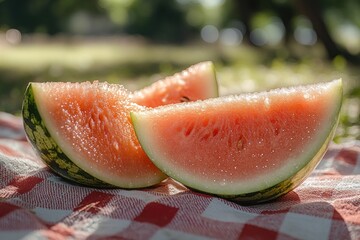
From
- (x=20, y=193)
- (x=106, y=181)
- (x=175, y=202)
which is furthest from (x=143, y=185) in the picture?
(x=20, y=193)

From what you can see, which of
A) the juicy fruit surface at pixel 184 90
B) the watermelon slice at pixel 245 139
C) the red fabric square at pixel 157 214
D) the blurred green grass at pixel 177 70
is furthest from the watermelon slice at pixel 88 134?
the blurred green grass at pixel 177 70

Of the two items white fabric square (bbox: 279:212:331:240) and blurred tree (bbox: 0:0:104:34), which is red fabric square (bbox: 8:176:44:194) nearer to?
white fabric square (bbox: 279:212:331:240)

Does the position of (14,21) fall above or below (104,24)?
above

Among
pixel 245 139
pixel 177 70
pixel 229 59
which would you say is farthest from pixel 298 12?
pixel 245 139

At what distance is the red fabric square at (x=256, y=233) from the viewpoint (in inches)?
63.9

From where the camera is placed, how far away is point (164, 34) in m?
38.1

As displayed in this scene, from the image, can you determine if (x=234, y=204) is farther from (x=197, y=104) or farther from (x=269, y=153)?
(x=197, y=104)

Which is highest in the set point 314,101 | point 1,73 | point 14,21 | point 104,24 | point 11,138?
point 314,101

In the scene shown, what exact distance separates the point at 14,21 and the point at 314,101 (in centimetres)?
3292

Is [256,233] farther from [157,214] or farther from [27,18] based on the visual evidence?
[27,18]

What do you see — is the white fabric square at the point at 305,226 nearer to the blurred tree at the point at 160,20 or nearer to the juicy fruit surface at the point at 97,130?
the juicy fruit surface at the point at 97,130

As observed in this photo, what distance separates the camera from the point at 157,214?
5.67 feet

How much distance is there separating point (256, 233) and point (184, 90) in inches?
45.1

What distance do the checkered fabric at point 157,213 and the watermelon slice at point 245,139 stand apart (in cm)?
9
